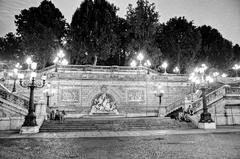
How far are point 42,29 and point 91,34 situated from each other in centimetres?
956

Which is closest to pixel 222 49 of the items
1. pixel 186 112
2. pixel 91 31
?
pixel 91 31

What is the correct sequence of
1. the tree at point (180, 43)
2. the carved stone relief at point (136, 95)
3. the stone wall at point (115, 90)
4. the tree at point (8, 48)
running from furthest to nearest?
the tree at point (8, 48) → the tree at point (180, 43) → the carved stone relief at point (136, 95) → the stone wall at point (115, 90)

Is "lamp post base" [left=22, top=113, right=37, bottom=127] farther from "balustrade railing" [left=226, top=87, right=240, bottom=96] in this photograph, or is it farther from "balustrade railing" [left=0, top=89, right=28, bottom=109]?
"balustrade railing" [left=226, top=87, right=240, bottom=96]

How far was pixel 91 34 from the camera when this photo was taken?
1465 inches

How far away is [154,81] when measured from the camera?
97.8 feet

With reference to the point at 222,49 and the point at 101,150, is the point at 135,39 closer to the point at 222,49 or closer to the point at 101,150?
the point at 222,49

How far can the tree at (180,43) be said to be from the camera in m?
42.0

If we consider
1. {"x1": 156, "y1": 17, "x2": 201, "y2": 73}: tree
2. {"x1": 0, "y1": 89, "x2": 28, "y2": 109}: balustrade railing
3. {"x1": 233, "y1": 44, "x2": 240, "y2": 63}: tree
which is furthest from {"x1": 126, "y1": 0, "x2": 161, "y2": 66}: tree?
{"x1": 233, "y1": 44, "x2": 240, "y2": 63}: tree

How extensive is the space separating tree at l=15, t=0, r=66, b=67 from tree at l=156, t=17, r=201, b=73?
71.0 feet

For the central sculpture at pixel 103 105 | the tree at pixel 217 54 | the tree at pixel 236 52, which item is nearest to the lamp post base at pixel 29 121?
the central sculpture at pixel 103 105

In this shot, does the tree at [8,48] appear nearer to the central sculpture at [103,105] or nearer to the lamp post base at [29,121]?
the central sculpture at [103,105]

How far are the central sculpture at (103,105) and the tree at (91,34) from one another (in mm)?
11588

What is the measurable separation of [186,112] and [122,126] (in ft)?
23.5

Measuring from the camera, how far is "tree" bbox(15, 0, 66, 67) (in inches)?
1442
